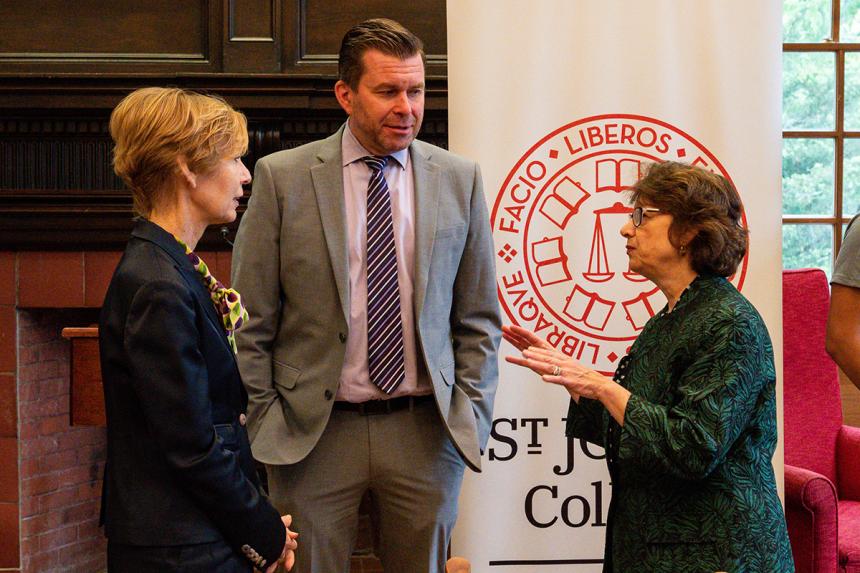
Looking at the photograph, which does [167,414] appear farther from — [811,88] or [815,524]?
[811,88]

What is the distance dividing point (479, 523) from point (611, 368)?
58 centimetres

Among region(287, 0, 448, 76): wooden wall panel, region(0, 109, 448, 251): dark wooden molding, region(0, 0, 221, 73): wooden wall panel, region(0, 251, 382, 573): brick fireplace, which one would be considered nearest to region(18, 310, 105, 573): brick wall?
region(0, 251, 382, 573): brick fireplace

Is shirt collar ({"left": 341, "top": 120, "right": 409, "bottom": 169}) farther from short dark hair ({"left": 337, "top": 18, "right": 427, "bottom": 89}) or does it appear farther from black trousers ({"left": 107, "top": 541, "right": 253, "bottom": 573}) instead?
black trousers ({"left": 107, "top": 541, "right": 253, "bottom": 573})

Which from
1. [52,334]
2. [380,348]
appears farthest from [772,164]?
[52,334]

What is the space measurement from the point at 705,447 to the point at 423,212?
0.86m

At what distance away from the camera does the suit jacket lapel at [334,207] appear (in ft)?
7.48

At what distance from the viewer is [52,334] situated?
3842mm

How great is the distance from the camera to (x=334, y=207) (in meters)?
2.34

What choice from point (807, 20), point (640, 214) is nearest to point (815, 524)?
point (640, 214)

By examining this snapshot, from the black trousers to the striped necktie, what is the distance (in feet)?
2.41

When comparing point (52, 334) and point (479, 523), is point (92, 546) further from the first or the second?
point (479, 523)

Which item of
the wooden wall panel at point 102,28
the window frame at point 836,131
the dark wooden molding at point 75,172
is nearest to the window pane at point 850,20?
the window frame at point 836,131

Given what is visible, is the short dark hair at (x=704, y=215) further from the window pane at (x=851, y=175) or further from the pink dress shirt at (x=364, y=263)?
the window pane at (x=851, y=175)

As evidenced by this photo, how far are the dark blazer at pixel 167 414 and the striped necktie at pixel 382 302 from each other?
672 mm
